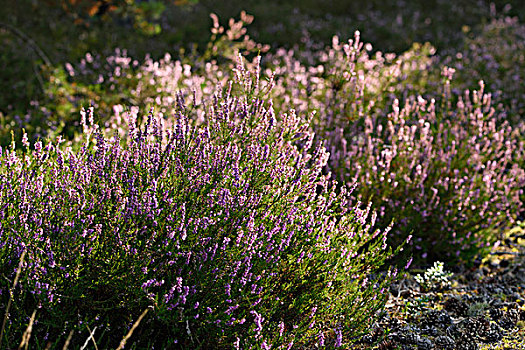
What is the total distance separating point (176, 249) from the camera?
2.36 meters

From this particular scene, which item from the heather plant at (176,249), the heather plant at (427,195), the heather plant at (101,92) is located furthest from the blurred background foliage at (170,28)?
the heather plant at (427,195)

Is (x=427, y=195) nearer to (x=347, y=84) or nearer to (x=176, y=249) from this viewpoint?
(x=347, y=84)

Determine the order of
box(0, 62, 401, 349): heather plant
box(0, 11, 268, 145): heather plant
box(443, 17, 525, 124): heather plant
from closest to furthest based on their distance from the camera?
box(0, 62, 401, 349): heather plant < box(0, 11, 268, 145): heather plant < box(443, 17, 525, 124): heather plant

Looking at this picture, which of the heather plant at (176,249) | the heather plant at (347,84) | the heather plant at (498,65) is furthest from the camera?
the heather plant at (498,65)

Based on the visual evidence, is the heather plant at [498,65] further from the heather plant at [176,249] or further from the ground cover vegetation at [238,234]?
the heather plant at [176,249]

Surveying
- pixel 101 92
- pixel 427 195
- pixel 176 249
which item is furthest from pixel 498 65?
pixel 176 249

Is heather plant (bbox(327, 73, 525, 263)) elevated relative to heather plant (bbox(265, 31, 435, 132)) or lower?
lower

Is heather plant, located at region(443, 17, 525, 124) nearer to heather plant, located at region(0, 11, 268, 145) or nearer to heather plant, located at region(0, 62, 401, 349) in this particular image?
heather plant, located at region(0, 11, 268, 145)

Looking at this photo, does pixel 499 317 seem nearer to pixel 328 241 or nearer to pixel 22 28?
pixel 328 241

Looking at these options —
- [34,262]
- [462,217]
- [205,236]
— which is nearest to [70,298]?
[34,262]

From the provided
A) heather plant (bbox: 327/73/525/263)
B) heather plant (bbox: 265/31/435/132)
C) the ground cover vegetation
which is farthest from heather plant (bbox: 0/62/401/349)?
heather plant (bbox: 327/73/525/263)

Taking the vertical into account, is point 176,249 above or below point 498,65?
below

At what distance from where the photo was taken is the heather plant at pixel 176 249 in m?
2.16

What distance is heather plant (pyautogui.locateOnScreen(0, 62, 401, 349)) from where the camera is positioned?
216 cm
